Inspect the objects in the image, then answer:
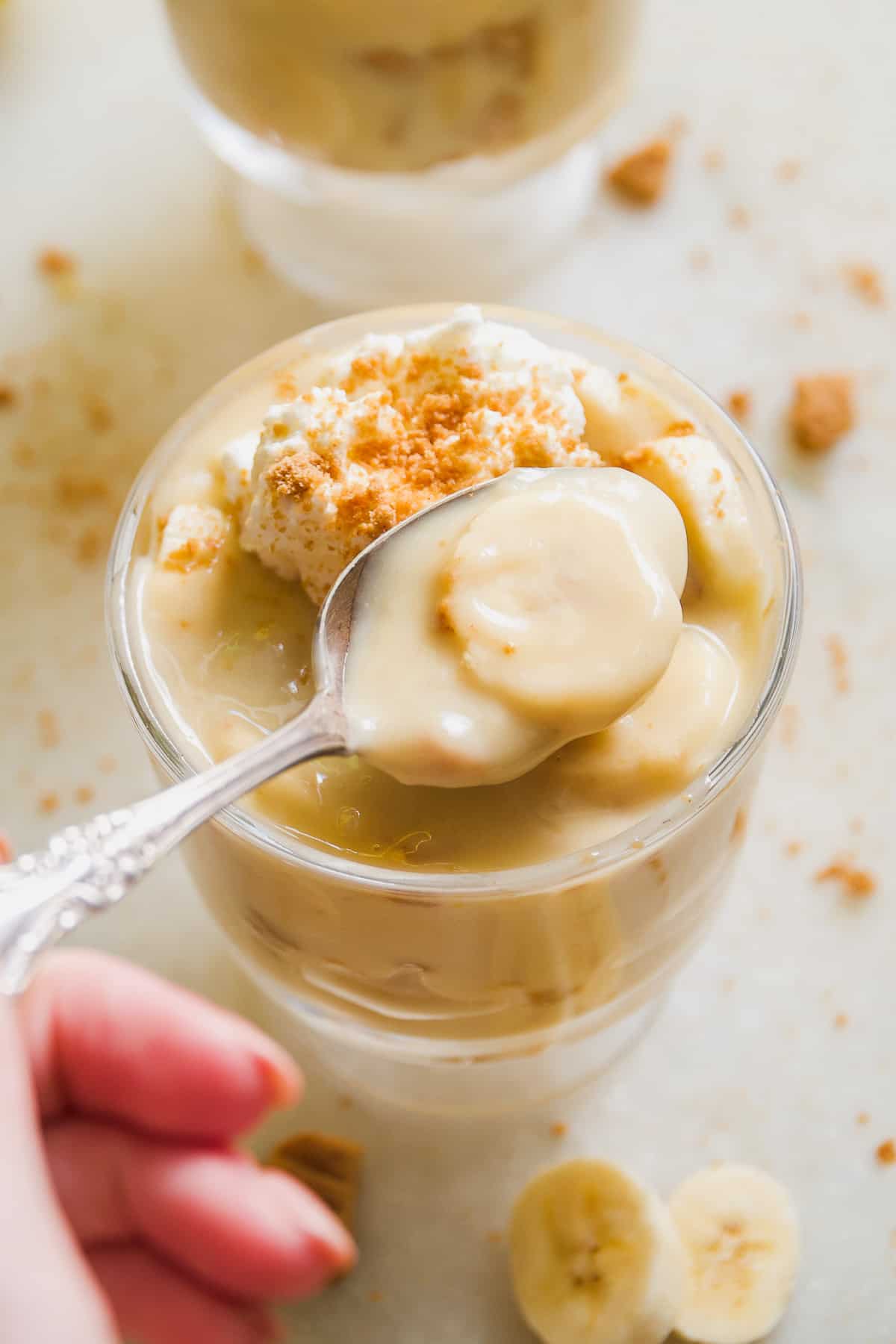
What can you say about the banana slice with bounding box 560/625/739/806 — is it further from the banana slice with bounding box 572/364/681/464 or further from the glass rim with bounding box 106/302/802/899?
the banana slice with bounding box 572/364/681/464

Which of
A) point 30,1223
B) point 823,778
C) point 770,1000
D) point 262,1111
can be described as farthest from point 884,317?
point 30,1223

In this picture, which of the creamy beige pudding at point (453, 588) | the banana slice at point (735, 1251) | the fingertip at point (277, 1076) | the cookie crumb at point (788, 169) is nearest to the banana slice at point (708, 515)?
the creamy beige pudding at point (453, 588)

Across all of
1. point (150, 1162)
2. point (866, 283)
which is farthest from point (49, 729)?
point (866, 283)

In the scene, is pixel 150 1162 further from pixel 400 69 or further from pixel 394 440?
pixel 400 69

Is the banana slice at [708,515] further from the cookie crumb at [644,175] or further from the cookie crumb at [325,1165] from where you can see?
the cookie crumb at [644,175]

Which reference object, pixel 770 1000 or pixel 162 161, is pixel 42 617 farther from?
pixel 770 1000

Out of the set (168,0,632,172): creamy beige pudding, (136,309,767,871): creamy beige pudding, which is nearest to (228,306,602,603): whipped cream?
(136,309,767,871): creamy beige pudding
